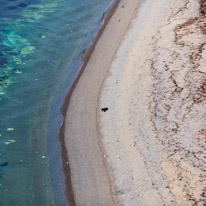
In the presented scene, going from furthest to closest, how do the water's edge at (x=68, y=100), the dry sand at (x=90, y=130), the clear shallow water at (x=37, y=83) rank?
the clear shallow water at (x=37, y=83) → the water's edge at (x=68, y=100) → the dry sand at (x=90, y=130)

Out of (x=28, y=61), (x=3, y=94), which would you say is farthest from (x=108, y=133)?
(x=28, y=61)

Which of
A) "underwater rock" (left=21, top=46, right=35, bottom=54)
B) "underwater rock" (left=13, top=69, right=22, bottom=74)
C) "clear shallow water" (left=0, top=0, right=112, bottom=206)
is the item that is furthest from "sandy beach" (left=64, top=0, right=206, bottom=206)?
"underwater rock" (left=21, top=46, right=35, bottom=54)

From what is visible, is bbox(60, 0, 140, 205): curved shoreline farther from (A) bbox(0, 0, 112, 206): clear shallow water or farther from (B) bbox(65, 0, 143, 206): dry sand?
(A) bbox(0, 0, 112, 206): clear shallow water

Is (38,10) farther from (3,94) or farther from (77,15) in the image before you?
(3,94)

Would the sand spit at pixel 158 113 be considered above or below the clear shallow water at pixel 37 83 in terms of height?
above

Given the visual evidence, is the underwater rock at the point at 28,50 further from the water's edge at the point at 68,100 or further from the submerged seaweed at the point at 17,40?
the water's edge at the point at 68,100

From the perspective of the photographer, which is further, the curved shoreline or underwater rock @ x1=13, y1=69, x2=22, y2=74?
underwater rock @ x1=13, y1=69, x2=22, y2=74

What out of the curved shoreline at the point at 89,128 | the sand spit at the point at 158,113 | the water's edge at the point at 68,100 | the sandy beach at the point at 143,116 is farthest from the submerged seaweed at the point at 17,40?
the sand spit at the point at 158,113
